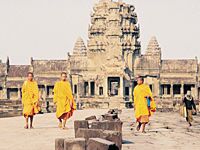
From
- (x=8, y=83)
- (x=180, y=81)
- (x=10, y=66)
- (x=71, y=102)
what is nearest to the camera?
(x=71, y=102)

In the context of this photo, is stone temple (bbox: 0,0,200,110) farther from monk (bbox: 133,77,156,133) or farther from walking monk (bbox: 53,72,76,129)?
monk (bbox: 133,77,156,133)

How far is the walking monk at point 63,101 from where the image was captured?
13078mm

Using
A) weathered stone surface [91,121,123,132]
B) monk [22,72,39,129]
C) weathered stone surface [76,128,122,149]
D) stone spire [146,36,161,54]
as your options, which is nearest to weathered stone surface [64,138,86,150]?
weathered stone surface [76,128,122,149]

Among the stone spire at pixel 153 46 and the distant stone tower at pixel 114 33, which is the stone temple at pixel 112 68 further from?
the stone spire at pixel 153 46

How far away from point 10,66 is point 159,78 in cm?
2225

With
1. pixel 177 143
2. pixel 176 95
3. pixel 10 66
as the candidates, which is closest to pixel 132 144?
pixel 177 143

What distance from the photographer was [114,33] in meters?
58.8

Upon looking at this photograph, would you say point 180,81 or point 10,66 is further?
point 10,66

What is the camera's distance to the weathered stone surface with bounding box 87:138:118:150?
5.84 m

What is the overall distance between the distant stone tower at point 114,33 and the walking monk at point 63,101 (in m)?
43.2

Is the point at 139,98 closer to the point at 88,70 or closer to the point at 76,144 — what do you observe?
the point at 76,144

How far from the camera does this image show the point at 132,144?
9172 millimetres

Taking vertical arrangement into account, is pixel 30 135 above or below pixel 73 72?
below

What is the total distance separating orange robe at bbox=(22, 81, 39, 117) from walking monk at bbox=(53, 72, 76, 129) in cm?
60
